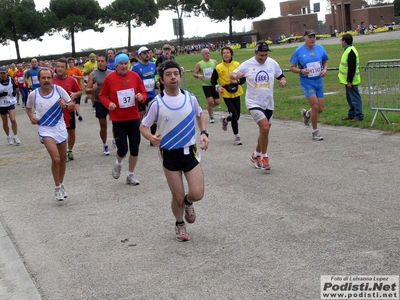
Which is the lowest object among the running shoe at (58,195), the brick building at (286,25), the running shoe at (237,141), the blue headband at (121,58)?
the running shoe at (58,195)

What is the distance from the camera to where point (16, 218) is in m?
8.40

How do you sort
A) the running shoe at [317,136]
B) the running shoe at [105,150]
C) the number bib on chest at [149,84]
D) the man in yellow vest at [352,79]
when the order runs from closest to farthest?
the running shoe at [317,136]
the running shoe at [105,150]
the number bib on chest at [149,84]
the man in yellow vest at [352,79]

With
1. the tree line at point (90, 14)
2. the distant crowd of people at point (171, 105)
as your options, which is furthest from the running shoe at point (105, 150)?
the tree line at point (90, 14)

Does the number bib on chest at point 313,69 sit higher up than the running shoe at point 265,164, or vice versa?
the number bib on chest at point 313,69

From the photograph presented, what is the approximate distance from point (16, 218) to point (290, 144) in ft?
18.7

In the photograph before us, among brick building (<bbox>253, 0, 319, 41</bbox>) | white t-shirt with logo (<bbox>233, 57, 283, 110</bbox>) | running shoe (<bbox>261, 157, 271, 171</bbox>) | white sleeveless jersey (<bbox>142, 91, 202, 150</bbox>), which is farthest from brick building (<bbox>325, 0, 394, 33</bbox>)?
white sleeveless jersey (<bbox>142, 91, 202, 150</bbox>)

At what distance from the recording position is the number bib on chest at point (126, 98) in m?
9.75

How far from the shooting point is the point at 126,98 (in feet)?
32.1

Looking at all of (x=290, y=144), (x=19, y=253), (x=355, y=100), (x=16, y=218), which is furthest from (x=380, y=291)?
(x=355, y=100)

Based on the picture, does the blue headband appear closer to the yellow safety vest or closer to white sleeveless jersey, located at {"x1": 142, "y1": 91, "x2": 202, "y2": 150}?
white sleeveless jersey, located at {"x1": 142, "y1": 91, "x2": 202, "y2": 150}

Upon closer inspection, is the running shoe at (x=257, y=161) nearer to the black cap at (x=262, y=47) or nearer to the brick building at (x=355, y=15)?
→ the black cap at (x=262, y=47)

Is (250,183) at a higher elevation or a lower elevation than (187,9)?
lower

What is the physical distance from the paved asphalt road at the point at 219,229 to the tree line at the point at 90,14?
69904 mm

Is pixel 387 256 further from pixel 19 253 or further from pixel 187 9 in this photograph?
pixel 187 9
